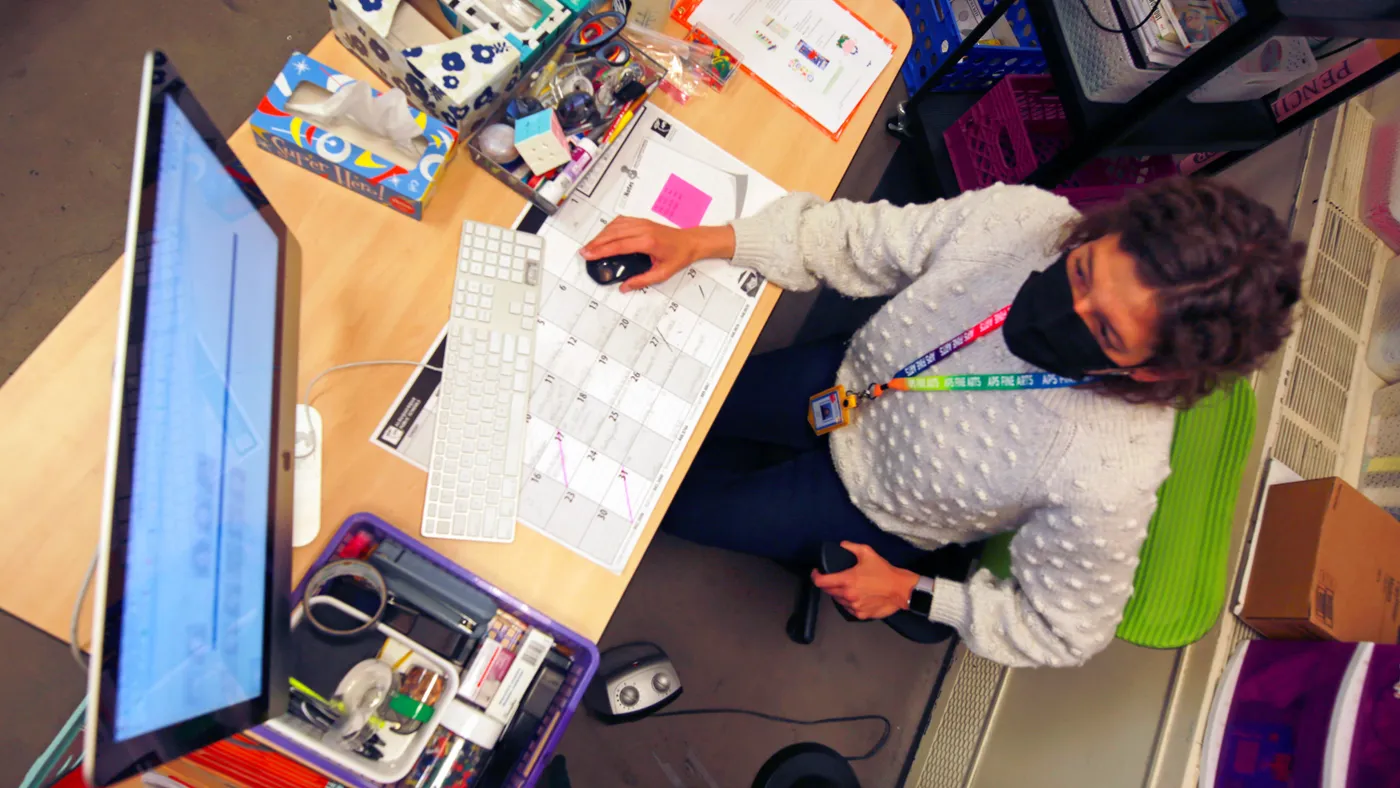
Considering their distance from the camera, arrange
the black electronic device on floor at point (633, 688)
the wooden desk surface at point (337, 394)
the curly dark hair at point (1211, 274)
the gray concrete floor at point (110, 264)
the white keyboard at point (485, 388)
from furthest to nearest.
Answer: the gray concrete floor at point (110, 264)
the black electronic device on floor at point (633, 688)
the white keyboard at point (485, 388)
the wooden desk surface at point (337, 394)
the curly dark hair at point (1211, 274)

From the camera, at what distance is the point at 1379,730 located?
96 centimetres

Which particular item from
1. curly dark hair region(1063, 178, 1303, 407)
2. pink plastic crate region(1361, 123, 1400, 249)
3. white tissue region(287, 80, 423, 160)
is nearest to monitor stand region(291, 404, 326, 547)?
white tissue region(287, 80, 423, 160)

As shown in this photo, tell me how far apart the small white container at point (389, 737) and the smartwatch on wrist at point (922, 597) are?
721 mm

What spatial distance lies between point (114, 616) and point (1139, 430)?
1066 mm

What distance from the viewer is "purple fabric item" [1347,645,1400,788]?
935mm

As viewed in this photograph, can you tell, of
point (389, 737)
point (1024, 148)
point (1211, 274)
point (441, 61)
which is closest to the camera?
point (1211, 274)

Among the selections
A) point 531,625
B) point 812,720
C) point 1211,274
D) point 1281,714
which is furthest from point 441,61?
point 812,720

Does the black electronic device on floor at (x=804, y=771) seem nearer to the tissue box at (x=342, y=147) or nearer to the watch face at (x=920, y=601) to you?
the watch face at (x=920, y=601)

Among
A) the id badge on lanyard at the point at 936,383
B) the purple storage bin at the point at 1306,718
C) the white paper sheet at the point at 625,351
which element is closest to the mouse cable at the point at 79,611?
the white paper sheet at the point at 625,351

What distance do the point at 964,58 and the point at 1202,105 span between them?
62cm

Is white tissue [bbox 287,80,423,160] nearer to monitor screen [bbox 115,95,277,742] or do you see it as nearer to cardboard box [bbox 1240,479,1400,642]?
monitor screen [bbox 115,95,277,742]

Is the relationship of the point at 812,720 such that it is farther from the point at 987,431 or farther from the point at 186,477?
the point at 186,477

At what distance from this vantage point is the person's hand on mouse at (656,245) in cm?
107

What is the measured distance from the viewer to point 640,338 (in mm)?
1085
